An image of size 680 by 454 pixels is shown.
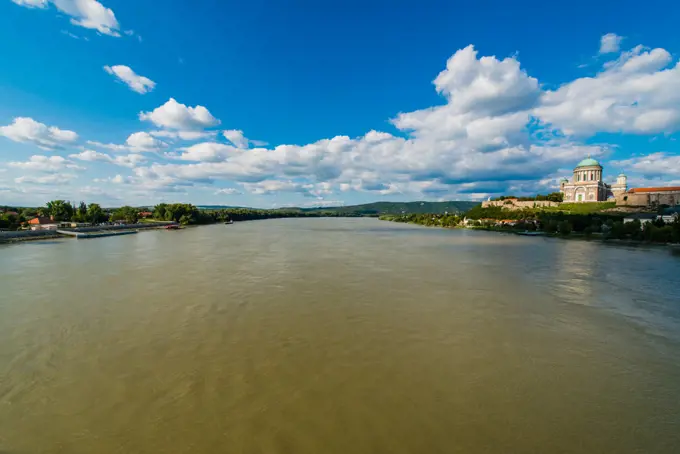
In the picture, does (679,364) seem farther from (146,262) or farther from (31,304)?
(146,262)

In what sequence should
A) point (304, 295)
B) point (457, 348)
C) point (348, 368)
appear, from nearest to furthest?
point (348, 368) → point (457, 348) → point (304, 295)

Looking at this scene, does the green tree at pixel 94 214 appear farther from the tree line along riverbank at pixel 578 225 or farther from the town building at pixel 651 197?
the town building at pixel 651 197

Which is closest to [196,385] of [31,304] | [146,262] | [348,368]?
[348,368]

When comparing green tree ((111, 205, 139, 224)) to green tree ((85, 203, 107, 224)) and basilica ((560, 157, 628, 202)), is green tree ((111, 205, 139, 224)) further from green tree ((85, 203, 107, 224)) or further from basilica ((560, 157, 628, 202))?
basilica ((560, 157, 628, 202))

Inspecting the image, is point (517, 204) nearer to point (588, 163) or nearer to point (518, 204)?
point (518, 204)

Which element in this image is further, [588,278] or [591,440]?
[588,278]

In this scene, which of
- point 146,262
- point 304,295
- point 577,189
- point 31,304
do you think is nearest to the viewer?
point 31,304

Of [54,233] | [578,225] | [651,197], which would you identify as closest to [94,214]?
[54,233]
